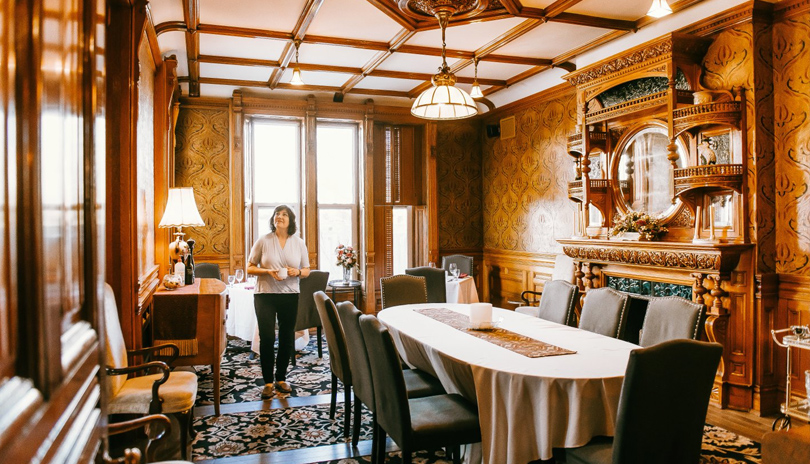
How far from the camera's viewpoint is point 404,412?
2.46m

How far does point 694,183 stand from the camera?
428cm

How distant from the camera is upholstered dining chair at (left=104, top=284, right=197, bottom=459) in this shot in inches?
116

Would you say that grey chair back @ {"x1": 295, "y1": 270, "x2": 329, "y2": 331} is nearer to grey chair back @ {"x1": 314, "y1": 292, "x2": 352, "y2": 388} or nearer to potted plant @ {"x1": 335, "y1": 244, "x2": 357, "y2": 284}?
potted plant @ {"x1": 335, "y1": 244, "x2": 357, "y2": 284}

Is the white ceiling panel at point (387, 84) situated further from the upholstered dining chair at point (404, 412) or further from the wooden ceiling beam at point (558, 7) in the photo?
the upholstered dining chair at point (404, 412)

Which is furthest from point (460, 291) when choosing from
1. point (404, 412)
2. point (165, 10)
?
point (165, 10)

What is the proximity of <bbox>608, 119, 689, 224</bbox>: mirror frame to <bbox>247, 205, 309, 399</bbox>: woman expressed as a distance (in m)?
3.10

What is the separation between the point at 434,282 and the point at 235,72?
3221mm

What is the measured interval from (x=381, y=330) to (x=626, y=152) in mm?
3852

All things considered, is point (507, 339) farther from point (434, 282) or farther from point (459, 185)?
point (459, 185)

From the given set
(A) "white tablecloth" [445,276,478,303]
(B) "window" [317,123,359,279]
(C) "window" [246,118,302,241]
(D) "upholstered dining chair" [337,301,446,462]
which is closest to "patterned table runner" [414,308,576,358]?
(D) "upholstered dining chair" [337,301,446,462]

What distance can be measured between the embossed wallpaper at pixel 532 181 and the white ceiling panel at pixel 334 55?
2.33m

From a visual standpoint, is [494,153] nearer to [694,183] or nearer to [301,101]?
[301,101]

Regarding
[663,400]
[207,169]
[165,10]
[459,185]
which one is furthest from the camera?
[459,185]

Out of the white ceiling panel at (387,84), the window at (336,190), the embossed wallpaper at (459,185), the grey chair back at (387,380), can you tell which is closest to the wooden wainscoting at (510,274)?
the embossed wallpaper at (459,185)
